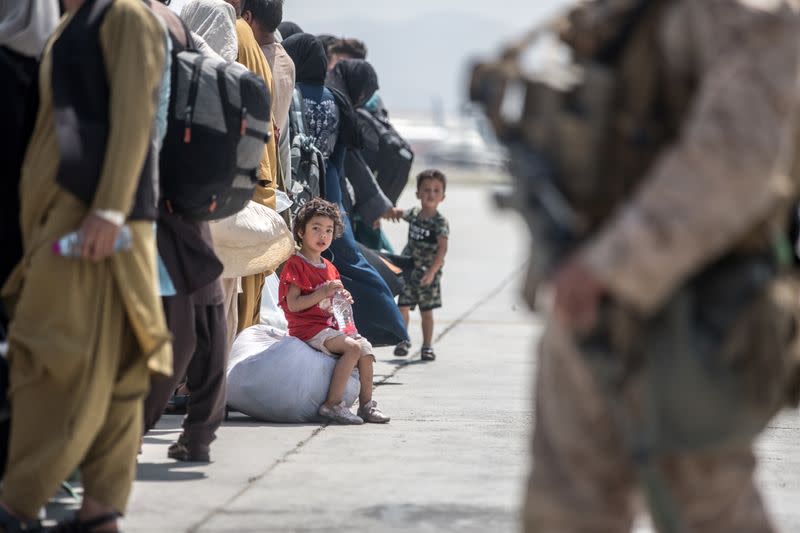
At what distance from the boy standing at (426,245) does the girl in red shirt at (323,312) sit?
8.20 ft

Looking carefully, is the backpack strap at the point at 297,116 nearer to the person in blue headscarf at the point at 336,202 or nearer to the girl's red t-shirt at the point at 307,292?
the person in blue headscarf at the point at 336,202

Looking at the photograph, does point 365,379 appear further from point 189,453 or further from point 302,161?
point 302,161

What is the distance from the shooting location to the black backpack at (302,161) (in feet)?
30.3

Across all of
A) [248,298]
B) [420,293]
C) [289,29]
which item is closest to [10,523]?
[248,298]

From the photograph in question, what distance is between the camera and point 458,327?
1217cm

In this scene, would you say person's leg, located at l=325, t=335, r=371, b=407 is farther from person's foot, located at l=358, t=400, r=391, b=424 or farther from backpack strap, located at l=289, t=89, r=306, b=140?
backpack strap, located at l=289, t=89, r=306, b=140

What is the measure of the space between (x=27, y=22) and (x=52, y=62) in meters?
0.62

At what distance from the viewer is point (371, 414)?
24.7 ft

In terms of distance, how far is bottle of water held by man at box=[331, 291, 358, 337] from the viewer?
25.4ft

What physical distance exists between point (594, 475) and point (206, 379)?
126 inches

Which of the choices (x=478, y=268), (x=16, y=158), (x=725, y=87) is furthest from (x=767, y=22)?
(x=478, y=268)

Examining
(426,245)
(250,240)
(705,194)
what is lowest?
(426,245)

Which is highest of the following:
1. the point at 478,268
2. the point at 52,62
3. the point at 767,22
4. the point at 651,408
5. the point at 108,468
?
the point at 767,22

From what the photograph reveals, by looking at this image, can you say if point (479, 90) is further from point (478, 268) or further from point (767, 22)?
point (478, 268)
